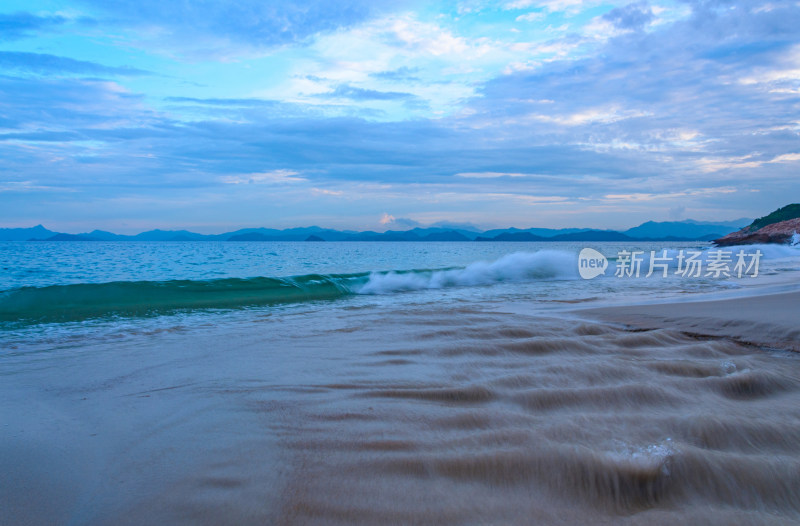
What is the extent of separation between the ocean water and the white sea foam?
27.0 ft

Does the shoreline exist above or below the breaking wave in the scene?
above

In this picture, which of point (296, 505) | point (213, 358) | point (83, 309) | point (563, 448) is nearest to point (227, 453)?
point (296, 505)

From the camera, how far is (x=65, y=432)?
2744mm

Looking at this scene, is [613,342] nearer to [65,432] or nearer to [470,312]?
[470,312]

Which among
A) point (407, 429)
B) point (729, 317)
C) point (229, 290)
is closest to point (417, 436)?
point (407, 429)

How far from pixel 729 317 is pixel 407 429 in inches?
209

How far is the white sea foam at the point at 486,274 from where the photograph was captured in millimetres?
13977

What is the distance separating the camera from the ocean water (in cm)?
179

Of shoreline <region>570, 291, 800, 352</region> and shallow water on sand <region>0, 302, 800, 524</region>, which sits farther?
shoreline <region>570, 291, 800, 352</region>

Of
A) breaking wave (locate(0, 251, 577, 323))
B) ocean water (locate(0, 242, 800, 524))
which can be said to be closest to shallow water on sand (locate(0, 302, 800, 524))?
ocean water (locate(0, 242, 800, 524))

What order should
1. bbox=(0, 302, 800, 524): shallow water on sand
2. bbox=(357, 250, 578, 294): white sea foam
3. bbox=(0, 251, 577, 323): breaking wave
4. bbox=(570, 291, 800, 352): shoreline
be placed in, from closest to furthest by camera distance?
bbox=(0, 302, 800, 524): shallow water on sand, bbox=(570, 291, 800, 352): shoreline, bbox=(0, 251, 577, 323): breaking wave, bbox=(357, 250, 578, 294): white sea foam

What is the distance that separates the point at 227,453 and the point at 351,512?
0.89m

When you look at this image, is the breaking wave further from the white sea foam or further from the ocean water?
the ocean water

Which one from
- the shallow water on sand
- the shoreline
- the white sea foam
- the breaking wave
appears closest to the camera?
the shallow water on sand
